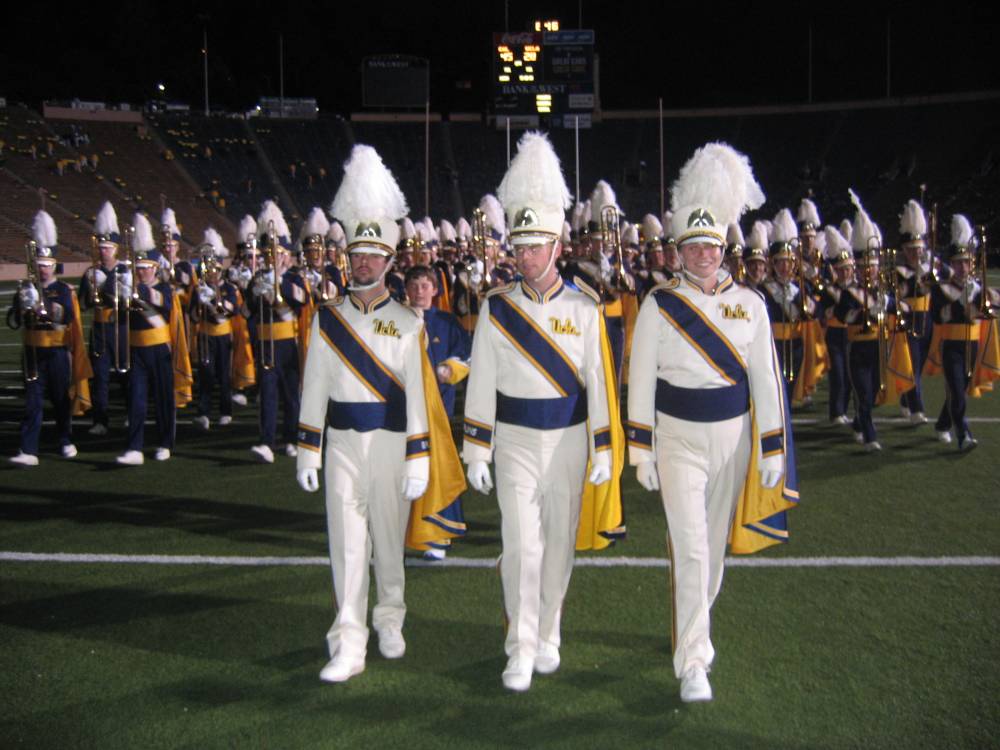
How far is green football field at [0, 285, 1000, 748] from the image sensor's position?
381cm

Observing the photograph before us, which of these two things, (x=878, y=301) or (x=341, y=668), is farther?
(x=878, y=301)

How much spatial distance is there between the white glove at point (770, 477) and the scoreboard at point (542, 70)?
84.1ft

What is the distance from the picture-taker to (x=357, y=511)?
4.35 metres

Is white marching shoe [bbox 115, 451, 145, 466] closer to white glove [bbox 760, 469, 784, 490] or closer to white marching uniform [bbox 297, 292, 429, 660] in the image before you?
white marching uniform [bbox 297, 292, 429, 660]

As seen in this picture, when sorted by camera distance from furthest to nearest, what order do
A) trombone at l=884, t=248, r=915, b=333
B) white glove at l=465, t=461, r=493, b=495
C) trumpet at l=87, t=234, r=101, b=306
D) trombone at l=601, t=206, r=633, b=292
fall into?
trombone at l=601, t=206, r=633, b=292 < trombone at l=884, t=248, r=915, b=333 < trumpet at l=87, t=234, r=101, b=306 < white glove at l=465, t=461, r=493, b=495

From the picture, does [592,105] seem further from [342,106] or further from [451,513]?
[342,106]

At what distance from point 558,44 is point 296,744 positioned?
89.8 ft

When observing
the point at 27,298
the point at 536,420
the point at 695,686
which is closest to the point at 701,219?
the point at 536,420

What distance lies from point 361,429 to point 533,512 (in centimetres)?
81

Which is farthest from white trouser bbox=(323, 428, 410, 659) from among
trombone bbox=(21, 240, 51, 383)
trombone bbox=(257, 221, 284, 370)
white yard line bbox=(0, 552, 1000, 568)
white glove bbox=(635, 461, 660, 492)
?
trombone bbox=(21, 240, 51, 383)

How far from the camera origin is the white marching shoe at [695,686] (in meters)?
3.99

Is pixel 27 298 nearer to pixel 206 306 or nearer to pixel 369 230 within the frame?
pixel 206 306

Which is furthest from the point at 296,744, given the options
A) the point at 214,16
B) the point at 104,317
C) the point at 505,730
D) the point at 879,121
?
the point at 214,16

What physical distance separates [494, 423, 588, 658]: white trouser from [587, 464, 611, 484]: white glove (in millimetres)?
100
